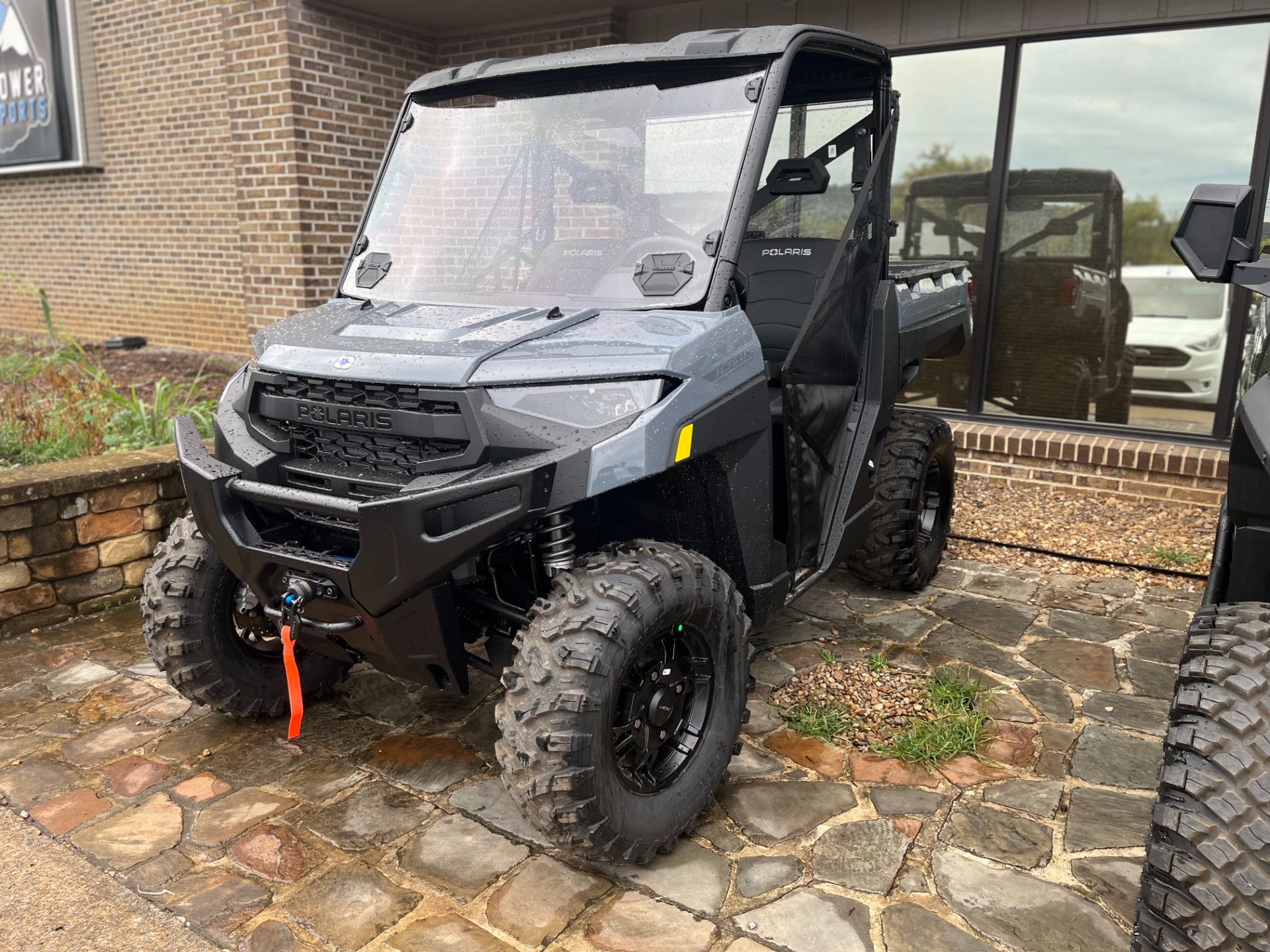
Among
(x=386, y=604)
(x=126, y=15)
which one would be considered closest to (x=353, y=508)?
(x=386, y=604)

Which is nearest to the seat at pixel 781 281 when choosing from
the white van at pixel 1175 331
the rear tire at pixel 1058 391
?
the rear tire at pixel 1058 391

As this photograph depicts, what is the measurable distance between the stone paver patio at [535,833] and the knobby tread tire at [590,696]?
192 millimetres

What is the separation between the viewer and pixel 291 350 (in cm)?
269

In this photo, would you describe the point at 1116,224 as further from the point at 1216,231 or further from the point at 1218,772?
the point at 1218,772

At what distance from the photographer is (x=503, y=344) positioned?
2506mm

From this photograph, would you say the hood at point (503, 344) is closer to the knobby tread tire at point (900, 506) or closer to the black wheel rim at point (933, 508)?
the knobby tread tire at point (900, 506)

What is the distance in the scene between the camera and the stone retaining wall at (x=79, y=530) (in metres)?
4.07

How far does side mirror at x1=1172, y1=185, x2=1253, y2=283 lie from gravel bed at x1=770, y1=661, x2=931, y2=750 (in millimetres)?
1840

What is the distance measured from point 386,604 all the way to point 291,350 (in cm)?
81

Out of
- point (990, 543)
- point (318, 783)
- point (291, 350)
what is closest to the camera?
point (291, 350)

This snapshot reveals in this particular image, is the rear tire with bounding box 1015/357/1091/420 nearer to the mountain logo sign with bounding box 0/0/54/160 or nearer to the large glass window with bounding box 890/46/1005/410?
the large glass window with bounding box 890/46/1005/410

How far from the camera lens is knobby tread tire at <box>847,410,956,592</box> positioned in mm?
4324

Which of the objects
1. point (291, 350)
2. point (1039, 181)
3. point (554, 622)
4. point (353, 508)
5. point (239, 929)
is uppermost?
point (1039, 181)

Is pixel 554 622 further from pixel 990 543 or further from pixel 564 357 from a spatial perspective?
pixel 990 543
